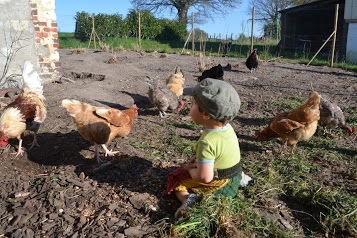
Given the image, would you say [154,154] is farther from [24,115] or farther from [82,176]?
[24,115]

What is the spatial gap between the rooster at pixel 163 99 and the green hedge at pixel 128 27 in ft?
75.0

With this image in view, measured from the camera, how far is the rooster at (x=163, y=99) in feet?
19.3

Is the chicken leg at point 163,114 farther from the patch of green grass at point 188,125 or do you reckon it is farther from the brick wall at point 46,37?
the brick wall at point 46,37

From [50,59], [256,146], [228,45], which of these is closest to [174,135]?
[256,146]

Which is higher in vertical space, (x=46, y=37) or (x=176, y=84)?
(x=46, y=37)

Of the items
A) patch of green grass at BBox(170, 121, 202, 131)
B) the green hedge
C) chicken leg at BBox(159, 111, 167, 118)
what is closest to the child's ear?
patch of green grass at BBox(170, 121, 202, 131)

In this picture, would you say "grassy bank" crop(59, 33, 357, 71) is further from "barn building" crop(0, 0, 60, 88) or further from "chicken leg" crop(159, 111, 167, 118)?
"chicken leg" crop(159, 111, 167, 118)

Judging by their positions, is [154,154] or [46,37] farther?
[46,37]

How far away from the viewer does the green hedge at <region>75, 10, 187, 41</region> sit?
96.7 ft

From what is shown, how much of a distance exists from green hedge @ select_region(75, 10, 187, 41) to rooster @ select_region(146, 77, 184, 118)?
2286cm

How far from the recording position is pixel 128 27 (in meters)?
30.7

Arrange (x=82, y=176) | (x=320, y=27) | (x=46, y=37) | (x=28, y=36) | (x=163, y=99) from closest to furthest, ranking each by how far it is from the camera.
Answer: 1. (x=82, y=176)
2. (x=163, y=99)
3. (x=28, y=36)
4. (x=46, y=37)
5. (x=320, y=27)

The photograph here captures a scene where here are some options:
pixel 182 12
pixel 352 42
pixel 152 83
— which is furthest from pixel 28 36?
pixel 182 12

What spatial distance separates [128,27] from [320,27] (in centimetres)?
1710
